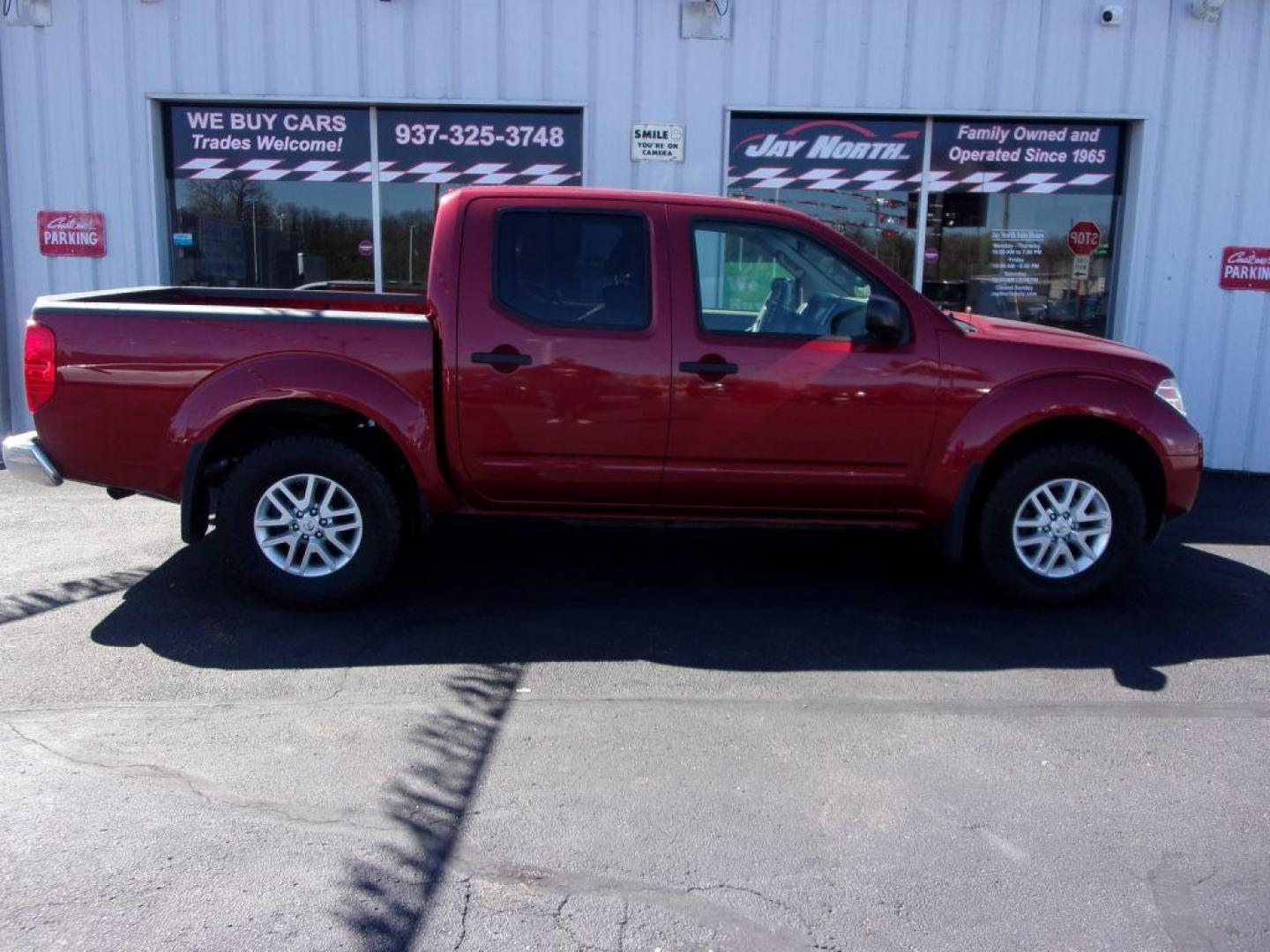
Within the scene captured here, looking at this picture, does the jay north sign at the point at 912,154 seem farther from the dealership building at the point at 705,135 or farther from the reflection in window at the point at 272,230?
the reflection in window at the point at 272,230

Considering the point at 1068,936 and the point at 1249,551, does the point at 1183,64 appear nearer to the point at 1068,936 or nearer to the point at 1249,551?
the point at 1249,551

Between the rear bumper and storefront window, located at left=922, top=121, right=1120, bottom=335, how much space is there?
714cm

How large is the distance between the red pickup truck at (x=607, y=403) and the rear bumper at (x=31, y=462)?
0.02 m

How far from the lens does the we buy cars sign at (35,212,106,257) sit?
9.10 m

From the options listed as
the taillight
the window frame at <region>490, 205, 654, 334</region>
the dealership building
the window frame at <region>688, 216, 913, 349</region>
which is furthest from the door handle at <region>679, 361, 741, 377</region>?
the dealership building

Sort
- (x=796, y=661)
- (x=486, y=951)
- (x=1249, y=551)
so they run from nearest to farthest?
1. (x=486, y=951)
2. (x=796, y=661)
3. (x=1249, y=551)

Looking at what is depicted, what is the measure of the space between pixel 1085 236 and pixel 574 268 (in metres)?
6.16

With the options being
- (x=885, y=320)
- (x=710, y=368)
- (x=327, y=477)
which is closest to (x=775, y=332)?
(x=710, y=368)

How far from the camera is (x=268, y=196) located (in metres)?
9.36

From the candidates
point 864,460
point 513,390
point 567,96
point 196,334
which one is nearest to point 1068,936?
point 864,460

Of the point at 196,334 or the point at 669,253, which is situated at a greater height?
the point at 669,253

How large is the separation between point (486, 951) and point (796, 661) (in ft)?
7.51

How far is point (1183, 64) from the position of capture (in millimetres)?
8844

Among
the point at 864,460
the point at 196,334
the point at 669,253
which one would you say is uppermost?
the point at 669,253
